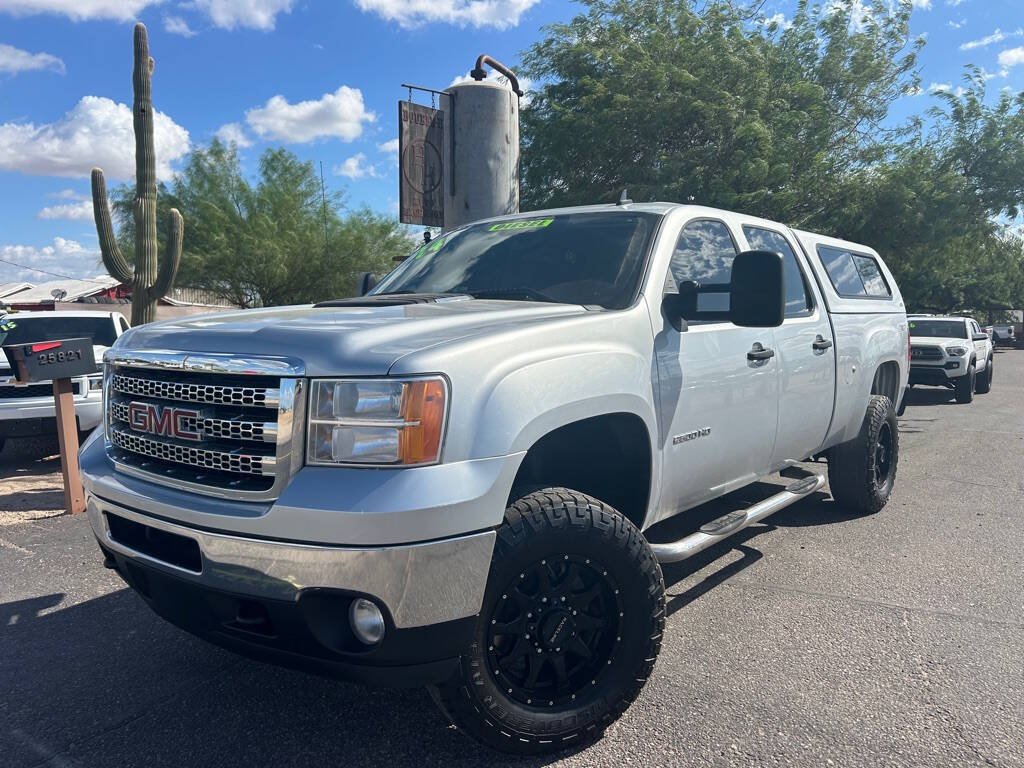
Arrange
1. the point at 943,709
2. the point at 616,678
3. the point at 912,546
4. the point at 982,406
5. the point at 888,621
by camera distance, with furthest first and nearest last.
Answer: the point at 982,406
the point at 912,546
the point at 888,621
the point at 943,709
the point at 616,678

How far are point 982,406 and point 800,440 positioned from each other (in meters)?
11.5

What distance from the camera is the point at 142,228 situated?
11102 millimetres

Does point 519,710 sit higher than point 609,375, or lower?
lower

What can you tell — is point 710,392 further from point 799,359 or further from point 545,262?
point 799,359

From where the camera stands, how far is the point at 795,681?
3105 millimetres

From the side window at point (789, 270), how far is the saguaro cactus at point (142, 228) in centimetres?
940

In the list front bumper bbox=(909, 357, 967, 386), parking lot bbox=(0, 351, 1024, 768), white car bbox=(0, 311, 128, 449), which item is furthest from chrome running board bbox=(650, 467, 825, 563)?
front bumper bbox=(909, 357, 967, 386)

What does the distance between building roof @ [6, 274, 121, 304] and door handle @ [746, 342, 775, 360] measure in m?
38.9

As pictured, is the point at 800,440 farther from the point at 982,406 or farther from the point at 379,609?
the point at 982,406

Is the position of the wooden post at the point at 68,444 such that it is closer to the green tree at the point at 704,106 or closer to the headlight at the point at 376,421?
the headlight at the point at 376,421

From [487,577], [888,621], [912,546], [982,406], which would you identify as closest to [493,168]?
[912,546]

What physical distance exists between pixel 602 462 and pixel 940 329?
14.8 meters

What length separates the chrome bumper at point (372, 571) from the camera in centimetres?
211

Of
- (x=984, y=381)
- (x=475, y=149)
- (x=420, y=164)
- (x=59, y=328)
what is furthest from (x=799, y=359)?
(x=984, y=381)
